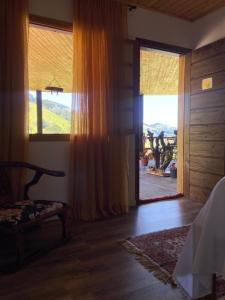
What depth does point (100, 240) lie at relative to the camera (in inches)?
95.0

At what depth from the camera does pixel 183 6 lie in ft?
11.2

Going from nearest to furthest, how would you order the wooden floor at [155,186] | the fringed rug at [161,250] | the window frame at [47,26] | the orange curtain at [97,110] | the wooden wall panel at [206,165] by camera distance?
the fringed rug at [161,250] < the window frame at [47,26] < the orange curtain at [97,110] < the wooden wall panel at [206,165] < the wooden floor at [155,186]

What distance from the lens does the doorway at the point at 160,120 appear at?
389 cm

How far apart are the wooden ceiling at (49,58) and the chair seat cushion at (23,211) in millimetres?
1367

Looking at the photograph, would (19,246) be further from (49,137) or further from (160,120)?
(160,120)

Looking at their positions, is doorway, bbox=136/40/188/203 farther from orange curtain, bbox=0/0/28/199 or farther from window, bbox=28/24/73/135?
orange curtain, bbox=0/0/28/199

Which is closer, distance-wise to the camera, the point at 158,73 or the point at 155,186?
the point at 155,186

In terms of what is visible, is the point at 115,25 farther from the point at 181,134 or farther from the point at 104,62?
the point at 181,134

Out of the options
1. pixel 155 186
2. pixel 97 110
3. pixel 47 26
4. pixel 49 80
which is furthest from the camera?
pixel 155 186

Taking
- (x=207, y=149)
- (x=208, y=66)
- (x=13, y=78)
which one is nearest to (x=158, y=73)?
(x=208, y=66)

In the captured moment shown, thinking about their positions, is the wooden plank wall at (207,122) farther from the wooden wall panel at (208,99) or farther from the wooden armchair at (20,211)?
the wooden armchair at (20,211)

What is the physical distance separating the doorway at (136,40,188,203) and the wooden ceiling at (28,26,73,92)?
36.3 inches

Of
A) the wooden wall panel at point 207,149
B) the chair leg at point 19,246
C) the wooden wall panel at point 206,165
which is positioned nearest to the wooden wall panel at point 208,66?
the wooden wall panel at point 207,149

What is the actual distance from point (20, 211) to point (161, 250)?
3.79 ft
